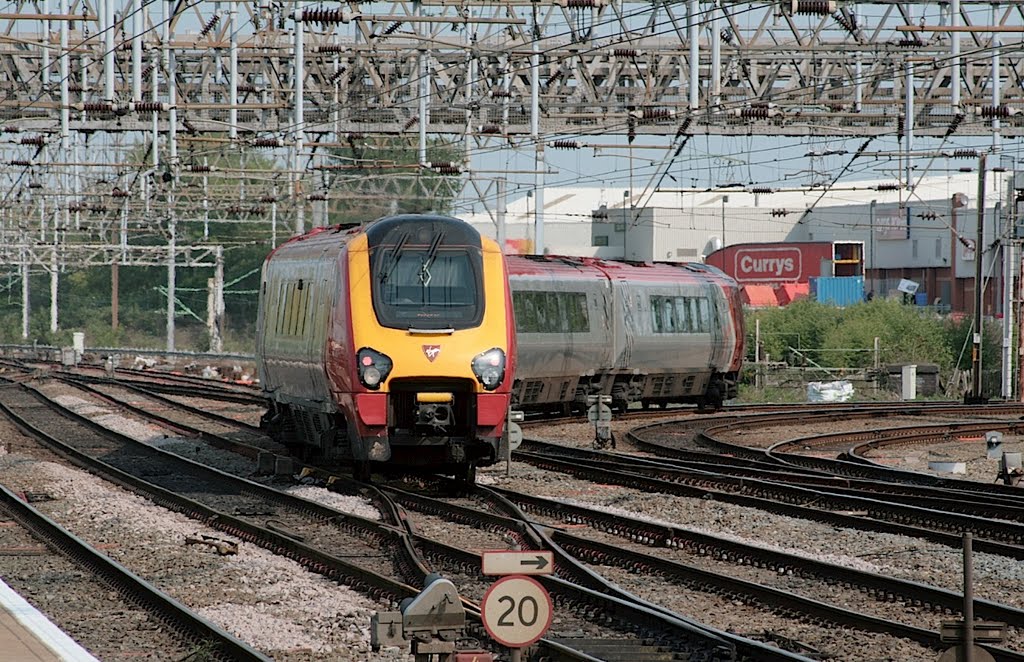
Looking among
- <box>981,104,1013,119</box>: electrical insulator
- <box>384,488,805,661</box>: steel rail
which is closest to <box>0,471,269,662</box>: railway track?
<box>384,488,805,661</box>: steel rail

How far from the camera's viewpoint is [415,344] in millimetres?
16828

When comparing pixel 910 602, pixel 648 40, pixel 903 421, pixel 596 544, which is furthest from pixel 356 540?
pixel 648 40

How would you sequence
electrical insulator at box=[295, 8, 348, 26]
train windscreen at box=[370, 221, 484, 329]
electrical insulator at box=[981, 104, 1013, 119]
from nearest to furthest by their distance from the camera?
train windscreen at box=[370, 221, 484, 329] → electrical insulator at box=[295, 8, 348, 26] → electrical insulator at box=[981, 104, 1013, 119]

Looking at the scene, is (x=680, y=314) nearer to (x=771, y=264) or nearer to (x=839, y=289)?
(x=839, y=289)

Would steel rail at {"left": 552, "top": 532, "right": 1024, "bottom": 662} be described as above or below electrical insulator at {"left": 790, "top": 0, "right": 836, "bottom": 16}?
below

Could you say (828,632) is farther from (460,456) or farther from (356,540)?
(460,456)

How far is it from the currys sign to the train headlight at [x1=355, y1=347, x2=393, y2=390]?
59.1 meters

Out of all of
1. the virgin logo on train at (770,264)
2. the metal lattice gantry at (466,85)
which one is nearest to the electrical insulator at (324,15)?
the metal lattice gantry at (466,85)

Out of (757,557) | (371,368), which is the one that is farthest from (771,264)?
(757,557)

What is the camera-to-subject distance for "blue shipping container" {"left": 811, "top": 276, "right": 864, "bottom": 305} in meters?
69.7

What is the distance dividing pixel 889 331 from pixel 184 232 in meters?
45.0

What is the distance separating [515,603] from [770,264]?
69481 millimetres

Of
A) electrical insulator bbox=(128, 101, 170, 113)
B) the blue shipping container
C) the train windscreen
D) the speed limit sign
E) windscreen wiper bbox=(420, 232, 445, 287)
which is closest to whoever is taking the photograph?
the speed limit sign

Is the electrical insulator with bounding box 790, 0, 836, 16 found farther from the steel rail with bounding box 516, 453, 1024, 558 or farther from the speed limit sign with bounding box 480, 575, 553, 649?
the speed limit sign with bounding box 480, 575, 553, 649
